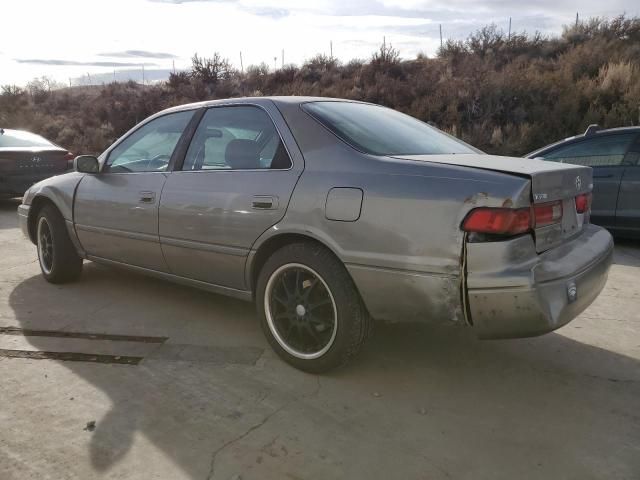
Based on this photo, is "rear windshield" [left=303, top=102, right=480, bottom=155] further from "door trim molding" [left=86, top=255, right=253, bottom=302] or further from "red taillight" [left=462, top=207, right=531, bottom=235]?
"door trim molding" [left=86, top=255, right=253, bottom=302]

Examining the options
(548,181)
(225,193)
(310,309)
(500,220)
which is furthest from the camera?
(225,193)

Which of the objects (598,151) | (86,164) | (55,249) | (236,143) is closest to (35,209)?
(55,249)

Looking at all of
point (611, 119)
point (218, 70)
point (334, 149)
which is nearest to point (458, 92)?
point (611, 119)

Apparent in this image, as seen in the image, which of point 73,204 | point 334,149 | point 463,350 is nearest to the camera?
point 334,149

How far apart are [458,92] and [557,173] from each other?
12.8 m

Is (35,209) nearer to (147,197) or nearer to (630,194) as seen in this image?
(147,197)

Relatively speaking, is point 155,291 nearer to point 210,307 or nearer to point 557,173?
point 210,307

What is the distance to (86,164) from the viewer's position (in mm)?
4477

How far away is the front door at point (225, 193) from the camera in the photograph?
3354 mm

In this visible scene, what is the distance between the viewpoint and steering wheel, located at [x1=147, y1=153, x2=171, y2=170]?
13.4ft

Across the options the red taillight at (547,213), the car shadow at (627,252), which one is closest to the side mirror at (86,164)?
the red taillight at (547,213)

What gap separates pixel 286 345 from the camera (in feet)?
11.0

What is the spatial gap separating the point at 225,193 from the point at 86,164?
1.58 meters

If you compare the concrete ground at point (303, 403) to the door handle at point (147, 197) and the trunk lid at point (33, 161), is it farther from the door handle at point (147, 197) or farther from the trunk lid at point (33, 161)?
the trunk lid at point (33, 161)
